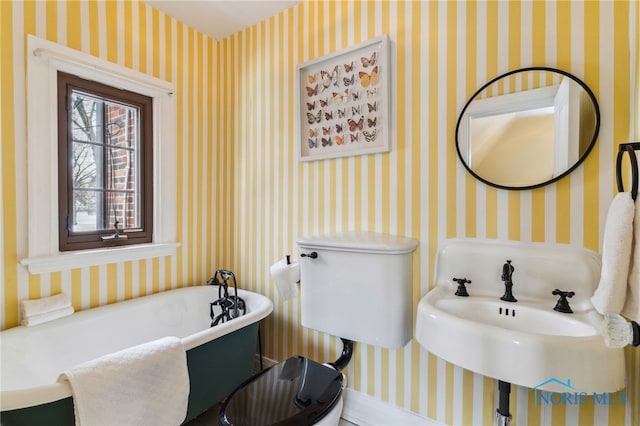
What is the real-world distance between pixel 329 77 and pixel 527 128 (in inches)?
43.2

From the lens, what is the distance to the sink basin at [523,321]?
2.93 ft

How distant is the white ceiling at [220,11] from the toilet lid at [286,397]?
2172 millimetres

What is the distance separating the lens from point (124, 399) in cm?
110

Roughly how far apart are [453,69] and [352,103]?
0.55 meters

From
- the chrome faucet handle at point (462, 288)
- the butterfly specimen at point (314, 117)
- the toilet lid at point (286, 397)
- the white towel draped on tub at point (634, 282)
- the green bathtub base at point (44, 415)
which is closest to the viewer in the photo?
the white towel draped on tub at point (634, 282)

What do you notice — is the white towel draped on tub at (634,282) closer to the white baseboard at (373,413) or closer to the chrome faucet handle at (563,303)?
the chrome faucet handle at (563,303)

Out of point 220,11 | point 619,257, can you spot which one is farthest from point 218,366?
point 220,11

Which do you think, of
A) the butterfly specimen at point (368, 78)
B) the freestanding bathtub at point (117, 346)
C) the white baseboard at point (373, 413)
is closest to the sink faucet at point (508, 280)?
the white baseboard at point (373, 413)

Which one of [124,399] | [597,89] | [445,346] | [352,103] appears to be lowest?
[124,399]

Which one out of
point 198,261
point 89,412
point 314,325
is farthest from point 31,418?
point 198,261

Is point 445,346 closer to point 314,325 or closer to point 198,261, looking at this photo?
point 314,325

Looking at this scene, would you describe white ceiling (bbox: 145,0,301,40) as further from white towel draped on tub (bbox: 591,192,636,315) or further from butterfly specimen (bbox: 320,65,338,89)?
white towel draped on tub (bbox: 591,192,636,315)

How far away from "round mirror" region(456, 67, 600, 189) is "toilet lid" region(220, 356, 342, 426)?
1158 mm

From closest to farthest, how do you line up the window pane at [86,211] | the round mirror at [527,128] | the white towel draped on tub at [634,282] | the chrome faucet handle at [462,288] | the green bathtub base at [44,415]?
the white towel draped on tub at [634,282]
the green bathtub base at [44,415]
the round mirror at [527,128]
the chrome faucet handle at [462,288]
the window pane at [86,211]
